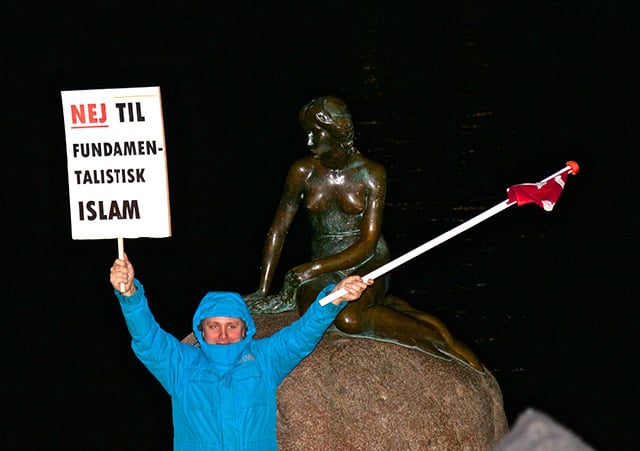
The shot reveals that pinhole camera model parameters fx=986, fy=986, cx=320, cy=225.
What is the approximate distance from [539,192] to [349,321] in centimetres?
88

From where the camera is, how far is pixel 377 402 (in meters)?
3.51

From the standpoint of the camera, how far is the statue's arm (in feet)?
12.4

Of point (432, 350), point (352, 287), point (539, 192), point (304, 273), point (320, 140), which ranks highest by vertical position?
point (320, 140)

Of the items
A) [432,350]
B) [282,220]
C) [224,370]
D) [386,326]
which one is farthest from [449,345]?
[224,370]

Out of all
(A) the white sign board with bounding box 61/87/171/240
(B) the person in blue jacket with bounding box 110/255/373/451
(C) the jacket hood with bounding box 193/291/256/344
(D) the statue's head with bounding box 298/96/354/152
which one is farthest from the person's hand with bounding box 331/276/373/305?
(D) the statue's head with bounding box 298/96/354/152

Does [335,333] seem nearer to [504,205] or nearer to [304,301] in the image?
[304,301]

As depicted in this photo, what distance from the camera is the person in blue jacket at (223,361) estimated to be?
2.86m

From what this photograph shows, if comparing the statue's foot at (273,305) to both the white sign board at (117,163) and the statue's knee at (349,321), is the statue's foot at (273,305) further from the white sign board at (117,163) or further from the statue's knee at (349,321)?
the white sign board at (117,163)

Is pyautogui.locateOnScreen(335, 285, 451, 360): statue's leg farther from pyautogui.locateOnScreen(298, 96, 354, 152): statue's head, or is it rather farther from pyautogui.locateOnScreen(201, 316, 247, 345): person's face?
pyautogui.locateOnScreen(201, 316, 247, 345): person's face

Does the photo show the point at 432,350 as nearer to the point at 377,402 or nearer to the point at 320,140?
the point at 377,402

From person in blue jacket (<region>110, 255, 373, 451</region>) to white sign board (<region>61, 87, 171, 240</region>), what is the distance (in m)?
0.23

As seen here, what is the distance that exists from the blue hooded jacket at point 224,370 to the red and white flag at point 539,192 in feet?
2.32

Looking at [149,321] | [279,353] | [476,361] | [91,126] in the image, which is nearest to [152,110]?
[91,126]

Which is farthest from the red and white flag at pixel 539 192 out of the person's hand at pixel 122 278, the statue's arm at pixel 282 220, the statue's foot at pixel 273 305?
the person's hand at pixel 122 278
